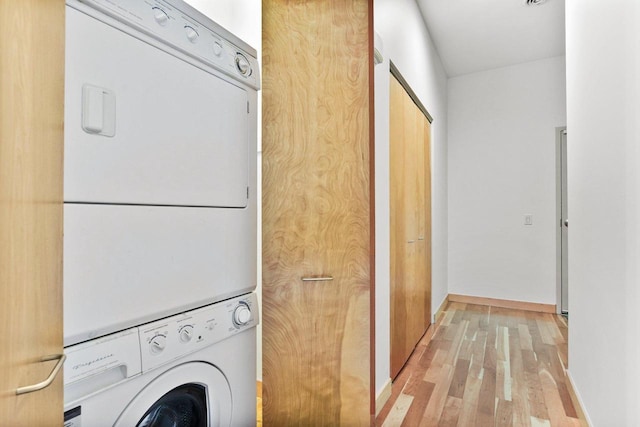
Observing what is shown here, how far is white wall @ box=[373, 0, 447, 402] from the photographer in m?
1.98

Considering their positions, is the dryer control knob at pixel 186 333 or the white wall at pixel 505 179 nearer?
the dryer control knob at pixel 186 333

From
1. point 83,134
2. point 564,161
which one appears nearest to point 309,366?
point 83,134

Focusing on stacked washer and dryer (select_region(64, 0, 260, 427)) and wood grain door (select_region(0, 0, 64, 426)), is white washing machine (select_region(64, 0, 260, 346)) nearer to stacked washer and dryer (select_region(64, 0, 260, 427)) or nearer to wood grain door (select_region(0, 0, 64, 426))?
stacked washer and dryer (select_region(64, 0, 260, 427))

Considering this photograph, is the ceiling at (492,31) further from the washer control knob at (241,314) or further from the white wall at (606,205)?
the washer control knob at (241,314)

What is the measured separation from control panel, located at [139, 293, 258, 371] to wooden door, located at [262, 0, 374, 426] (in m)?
0.31

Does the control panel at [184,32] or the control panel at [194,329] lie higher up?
the control panel at [184,32]

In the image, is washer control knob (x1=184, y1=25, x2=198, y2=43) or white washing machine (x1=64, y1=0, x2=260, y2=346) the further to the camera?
washer control knob (x1=184, y1=25, x2=198, y2=43)

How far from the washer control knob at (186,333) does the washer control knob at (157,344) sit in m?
0.05

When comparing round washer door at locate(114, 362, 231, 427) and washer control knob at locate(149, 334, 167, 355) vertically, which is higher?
washer control knob at locate(149, 334, 167, 355)

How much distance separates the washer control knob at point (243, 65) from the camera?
4.07 ft

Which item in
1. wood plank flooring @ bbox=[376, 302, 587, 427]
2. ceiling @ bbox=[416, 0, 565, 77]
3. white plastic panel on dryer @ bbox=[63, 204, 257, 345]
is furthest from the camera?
ceiling @ bbox=[416, 0, 565, 77]

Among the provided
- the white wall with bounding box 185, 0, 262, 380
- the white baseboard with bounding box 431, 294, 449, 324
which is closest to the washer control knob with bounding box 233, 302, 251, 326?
the white wall with bounding box 185, 0, 262, 380

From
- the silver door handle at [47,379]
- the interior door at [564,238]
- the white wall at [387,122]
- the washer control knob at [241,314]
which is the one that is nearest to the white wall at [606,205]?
the white wall at [387,122]

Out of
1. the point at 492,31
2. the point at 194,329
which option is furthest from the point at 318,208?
the point at 492,31
